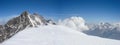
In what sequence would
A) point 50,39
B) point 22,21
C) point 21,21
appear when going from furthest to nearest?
point 21,21
point 22,21
point 50,39

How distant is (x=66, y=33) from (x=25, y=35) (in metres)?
6.47

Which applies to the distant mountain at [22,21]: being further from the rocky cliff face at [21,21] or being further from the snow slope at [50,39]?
the snow slope at [50,39]

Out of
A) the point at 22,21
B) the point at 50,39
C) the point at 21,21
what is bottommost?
the point at 50,39

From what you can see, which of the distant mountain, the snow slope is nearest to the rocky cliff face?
the distant mountain

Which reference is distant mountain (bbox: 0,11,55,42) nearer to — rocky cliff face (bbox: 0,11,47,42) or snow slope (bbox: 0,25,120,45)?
rocky cliff face (bbox: 0,11,47,42)

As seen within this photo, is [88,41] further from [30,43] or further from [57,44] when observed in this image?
[30,43]

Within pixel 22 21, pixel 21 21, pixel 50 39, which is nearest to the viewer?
pixel 50 39

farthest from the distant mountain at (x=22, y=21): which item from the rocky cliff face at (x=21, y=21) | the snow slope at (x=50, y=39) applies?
the snow slope at (x=50, y=39)

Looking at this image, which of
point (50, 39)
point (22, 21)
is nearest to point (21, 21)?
point (22, 21)

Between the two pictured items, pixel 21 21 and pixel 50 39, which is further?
pixel 21 21

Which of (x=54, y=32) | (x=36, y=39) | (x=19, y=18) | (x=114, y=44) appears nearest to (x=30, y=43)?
(x=36, y=39)

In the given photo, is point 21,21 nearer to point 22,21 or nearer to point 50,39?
point 22,21

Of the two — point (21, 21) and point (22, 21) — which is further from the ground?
point (21, 21)

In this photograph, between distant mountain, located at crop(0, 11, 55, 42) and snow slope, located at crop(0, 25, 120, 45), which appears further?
distant mountain, located at crop(0, 11, 55, 42)
